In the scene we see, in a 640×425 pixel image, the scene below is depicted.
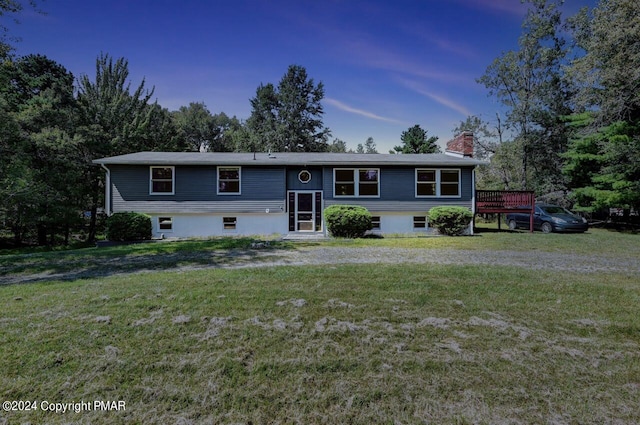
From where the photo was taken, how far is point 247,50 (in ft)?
41.8

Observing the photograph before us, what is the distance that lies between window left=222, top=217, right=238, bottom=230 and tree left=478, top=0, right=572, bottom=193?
21.7 m

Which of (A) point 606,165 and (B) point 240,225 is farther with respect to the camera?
(A) point 606,165

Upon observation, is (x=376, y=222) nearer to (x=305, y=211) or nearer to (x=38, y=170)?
(x=305, y=211)

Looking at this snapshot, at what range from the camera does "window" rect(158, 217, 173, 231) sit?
1418cm

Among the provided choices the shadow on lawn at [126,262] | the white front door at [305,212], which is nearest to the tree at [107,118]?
the shadow on lawn at [126,262]

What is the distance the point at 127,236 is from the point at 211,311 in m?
11.1

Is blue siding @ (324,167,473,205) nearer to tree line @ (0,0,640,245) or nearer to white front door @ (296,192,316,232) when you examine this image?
white front door @ (296,192,316,232)

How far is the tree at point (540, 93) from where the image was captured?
2234 cm

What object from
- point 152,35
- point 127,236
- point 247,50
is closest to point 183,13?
point 152,35

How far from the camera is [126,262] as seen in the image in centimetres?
712

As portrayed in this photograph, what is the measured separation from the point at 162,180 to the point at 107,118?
11717 millimetres

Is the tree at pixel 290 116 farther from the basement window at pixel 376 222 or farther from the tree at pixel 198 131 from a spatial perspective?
the basement window at pixel 376 222

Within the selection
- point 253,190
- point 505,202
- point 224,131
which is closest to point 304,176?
point 253,190

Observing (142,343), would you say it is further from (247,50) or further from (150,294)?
(247,50)
